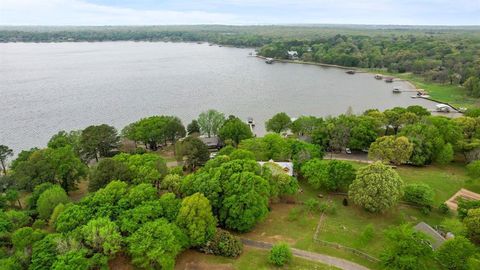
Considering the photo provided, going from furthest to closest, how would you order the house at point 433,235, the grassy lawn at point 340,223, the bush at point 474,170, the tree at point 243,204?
the bush at point 474,170 < the tree at point 243,204 < the grassy lawn at point 340,223 < the house at point 433,235

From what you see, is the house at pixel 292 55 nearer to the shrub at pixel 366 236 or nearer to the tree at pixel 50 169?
the tree at pixel 50 169

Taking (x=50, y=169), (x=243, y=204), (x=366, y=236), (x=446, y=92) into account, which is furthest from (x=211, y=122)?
(x=446, y=92)

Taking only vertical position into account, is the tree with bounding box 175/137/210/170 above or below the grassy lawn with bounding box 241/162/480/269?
above

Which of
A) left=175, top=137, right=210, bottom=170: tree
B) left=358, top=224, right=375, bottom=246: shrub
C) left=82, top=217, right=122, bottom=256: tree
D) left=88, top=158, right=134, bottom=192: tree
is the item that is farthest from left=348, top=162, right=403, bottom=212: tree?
left=88, top=158, right=134, bottom=192: tree

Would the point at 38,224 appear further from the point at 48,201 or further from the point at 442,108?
the point at 442,108

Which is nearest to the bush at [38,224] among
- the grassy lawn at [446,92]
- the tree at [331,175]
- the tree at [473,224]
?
the tree at [331,175]

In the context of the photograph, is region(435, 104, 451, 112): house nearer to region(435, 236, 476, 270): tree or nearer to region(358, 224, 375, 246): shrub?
region(358, 224, 375, 246): shrub
